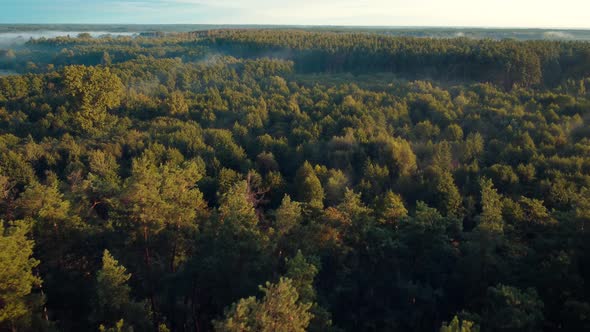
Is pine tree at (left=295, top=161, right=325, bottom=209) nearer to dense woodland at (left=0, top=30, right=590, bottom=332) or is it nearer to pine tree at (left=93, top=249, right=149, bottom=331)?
dense woodland at (left=0, top=30, right=590, bottom=332)

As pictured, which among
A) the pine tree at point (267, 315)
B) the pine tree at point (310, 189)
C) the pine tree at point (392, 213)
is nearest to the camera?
the pine tree at point (267, 315)

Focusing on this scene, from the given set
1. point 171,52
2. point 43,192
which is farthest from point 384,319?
point 171,52

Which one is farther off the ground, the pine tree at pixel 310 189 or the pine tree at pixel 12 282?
the pine tree at pixel 12 282

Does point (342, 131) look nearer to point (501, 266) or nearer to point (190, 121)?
point (190, 121)

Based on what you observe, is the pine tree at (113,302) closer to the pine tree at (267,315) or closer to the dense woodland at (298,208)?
the dense woodland at (298,208)

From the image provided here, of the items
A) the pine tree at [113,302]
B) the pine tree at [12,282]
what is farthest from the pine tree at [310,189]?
the pine tree at [12,282]

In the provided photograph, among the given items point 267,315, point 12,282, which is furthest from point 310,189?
point 12,282

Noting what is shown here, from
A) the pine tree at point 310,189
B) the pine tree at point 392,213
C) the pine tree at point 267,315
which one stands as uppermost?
the pine tree at point 267,315

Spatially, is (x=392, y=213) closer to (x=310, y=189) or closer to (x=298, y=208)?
(x=298, y=208)

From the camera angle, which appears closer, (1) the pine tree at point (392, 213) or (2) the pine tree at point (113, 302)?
(2) the pine tree at point (113, 302)

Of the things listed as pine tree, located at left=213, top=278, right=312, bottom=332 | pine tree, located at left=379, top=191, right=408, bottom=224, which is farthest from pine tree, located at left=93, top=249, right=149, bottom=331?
pine tree, located at left=379, top=191, right=408, bottom=224
